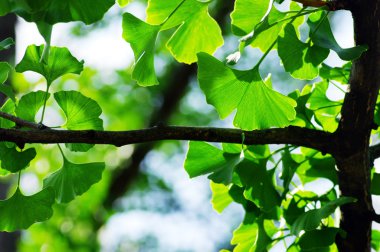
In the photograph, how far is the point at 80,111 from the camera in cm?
55

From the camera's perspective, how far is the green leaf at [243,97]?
52 cm

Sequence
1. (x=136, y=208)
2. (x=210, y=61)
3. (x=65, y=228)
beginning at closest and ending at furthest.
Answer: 1. (x=210, y=61)
2. (x=65, y=228)
3. (x=136, y=208)

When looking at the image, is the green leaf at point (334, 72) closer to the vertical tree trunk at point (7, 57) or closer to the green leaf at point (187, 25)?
the green leaf at point (187, 25)

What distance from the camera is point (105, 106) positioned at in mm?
3141

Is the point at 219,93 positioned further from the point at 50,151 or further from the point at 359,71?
the point at 50,151

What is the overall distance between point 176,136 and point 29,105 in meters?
0.14

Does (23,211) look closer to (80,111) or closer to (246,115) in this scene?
(80,111)

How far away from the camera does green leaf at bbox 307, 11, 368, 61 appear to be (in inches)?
19.3

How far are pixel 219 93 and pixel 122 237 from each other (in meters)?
3.33

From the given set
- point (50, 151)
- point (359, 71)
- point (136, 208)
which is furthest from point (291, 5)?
point (136, 208)

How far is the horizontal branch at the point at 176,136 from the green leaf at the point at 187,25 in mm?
103

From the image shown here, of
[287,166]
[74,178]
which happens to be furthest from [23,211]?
[287,166]

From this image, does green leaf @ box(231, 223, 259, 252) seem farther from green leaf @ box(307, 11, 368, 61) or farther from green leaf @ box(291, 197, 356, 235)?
green leaf @ box(307, 11, 368, 61)

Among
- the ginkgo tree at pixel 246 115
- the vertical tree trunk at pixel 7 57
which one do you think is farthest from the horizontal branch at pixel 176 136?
the vertical tree trunk at pixel 7 57
